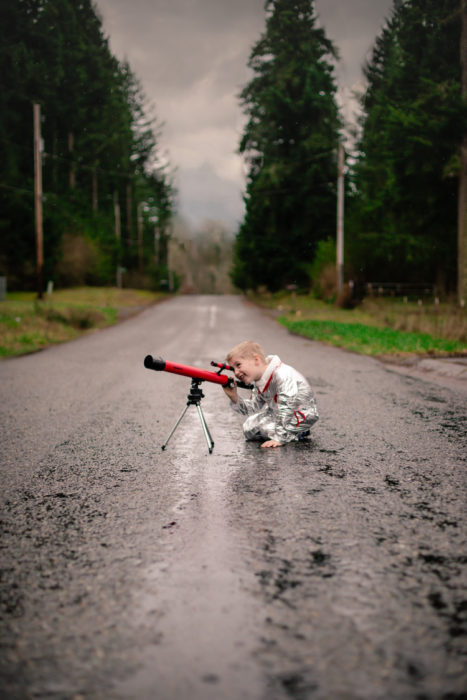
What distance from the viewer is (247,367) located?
16.2 ft

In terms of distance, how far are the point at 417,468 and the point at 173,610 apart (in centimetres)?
271

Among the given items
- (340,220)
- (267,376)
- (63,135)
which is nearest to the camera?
(267,376)

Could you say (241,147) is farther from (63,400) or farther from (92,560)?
(92,560)

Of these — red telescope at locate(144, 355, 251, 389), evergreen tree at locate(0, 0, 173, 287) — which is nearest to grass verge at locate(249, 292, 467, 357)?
red telescope at locate(144, 355, 251, 389)

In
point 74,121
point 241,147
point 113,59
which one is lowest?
point 241,147

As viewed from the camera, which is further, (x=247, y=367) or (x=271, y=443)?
(x=271, y=443)

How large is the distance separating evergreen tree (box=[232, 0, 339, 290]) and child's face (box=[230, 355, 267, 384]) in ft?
→ 116

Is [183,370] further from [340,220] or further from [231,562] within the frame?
[340,220]

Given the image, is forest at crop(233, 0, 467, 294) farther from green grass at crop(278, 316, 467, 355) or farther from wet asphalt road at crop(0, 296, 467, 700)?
wet asphalt road at crop(0, 296, 467, 700)

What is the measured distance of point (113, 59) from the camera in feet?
192

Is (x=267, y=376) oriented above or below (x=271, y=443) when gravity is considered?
above

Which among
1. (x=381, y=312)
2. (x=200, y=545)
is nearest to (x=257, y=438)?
(x=200, y=545)

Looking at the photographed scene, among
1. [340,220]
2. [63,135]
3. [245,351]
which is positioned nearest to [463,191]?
[340,220]

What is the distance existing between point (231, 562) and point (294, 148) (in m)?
40.9
